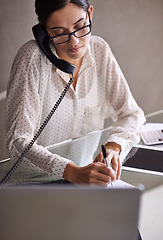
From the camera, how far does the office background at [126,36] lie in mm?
1903

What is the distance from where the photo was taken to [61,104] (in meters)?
1.77

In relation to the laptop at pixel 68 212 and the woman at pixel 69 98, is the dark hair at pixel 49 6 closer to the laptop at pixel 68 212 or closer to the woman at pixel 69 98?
the woman at pixel 69 98

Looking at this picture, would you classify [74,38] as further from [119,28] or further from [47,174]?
[119,28]

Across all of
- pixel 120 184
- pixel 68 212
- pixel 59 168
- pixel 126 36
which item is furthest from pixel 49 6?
pixel 126 36

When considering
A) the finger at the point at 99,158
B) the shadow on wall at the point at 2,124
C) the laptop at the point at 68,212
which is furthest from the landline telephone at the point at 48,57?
the laptop at the point at 68,212

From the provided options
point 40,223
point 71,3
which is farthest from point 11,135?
point 40,223

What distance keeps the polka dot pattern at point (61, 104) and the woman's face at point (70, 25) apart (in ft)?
0.49

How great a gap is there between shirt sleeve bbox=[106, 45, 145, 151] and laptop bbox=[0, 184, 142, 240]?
98 cm

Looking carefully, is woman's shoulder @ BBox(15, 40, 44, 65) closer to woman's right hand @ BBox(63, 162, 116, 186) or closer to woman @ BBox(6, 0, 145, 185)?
woman @ BBox(6, 0, 145, 185)

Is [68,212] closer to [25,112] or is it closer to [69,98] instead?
[25,112]

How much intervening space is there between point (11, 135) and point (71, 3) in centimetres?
59

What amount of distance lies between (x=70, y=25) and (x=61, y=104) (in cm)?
44

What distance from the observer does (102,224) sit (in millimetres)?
715

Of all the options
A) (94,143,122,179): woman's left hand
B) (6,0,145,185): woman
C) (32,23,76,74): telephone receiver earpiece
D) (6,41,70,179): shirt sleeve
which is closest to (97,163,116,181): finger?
(6,0,145,185): woman
